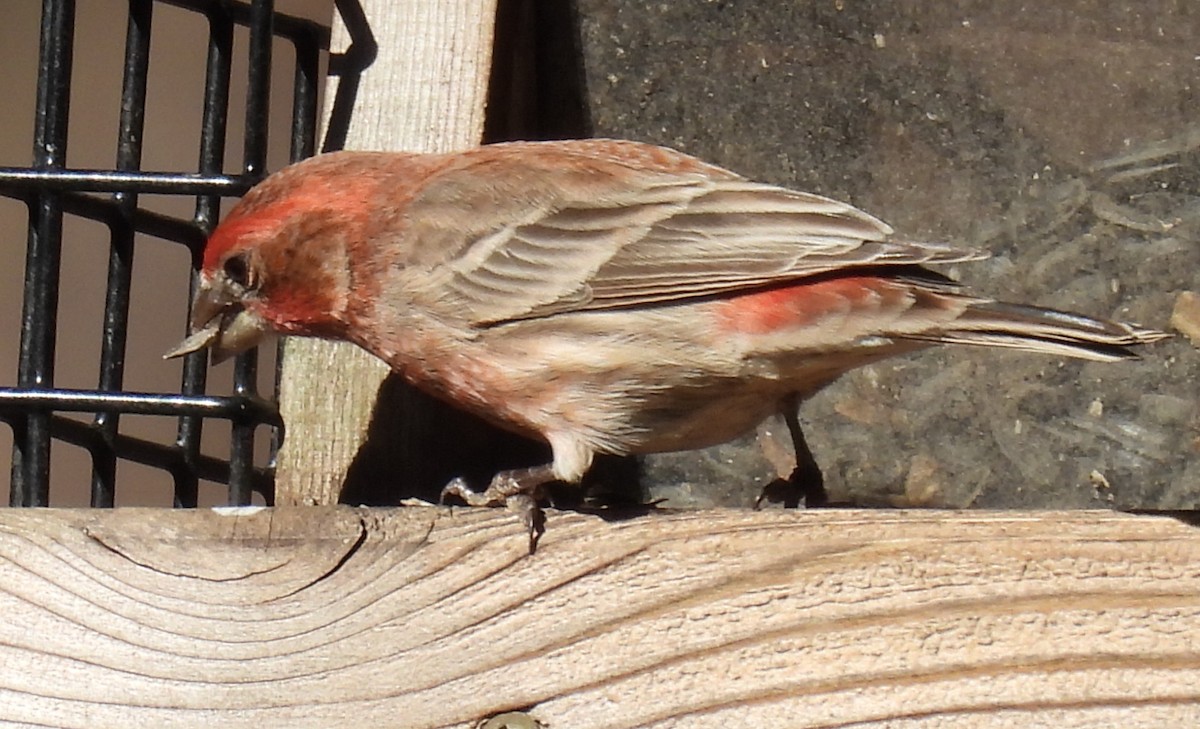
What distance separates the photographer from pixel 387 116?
3820mm

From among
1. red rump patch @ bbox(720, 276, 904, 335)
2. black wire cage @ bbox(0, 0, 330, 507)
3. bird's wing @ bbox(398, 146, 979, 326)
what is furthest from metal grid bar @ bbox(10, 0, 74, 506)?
red rump patch @ bbox(720, 276, 904, 335)

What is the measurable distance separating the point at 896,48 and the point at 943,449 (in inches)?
34.6

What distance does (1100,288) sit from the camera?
12.5ft

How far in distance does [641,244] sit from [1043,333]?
85 cm

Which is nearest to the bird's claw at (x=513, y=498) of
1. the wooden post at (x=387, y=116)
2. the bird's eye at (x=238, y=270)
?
the wooden post at (x=387, y=116)

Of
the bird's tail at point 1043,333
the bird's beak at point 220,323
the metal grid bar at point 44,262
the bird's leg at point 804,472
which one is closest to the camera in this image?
the bird's tail at point 1043,333

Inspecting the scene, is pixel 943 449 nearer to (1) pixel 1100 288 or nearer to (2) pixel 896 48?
(1) pixel 1100 288

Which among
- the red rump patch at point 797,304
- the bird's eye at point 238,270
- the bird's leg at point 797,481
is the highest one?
the red rump patch at point 797,304

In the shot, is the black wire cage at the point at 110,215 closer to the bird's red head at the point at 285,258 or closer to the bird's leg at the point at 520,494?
the bird's red head at the point at 285,258

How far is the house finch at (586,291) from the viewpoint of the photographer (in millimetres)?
3396

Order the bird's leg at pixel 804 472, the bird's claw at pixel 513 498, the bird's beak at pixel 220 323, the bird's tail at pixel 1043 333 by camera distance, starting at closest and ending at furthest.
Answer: the bird's claw at pixel 513 498, the bird's tail at pixel 1043 333, the bird's leg at pixel 804 472, the bird's beak at pixel 220 323

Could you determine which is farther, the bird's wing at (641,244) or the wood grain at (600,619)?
the bird's wing at (641,244)

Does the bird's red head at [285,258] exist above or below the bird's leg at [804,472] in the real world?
above

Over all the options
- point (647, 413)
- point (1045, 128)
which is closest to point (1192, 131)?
point (1045, 128)
